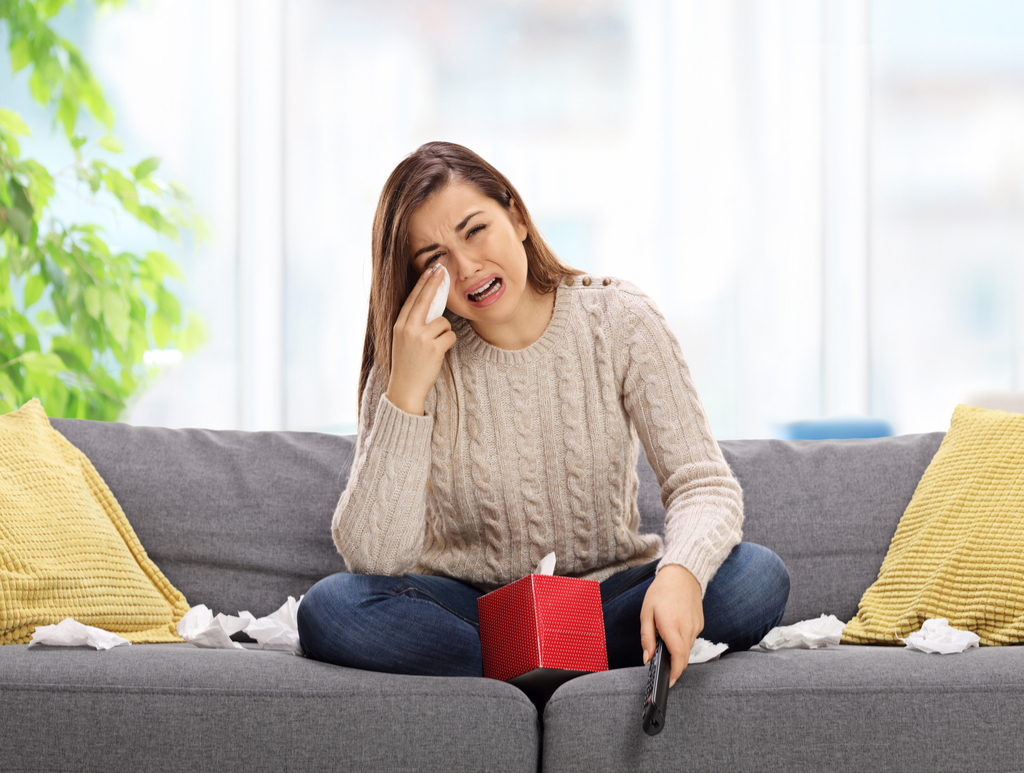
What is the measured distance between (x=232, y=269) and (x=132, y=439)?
1071 millimetres

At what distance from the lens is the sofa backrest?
4.95 feet

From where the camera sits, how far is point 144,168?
7.75ft

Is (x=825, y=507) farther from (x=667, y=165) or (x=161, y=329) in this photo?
(x=161, y=329)

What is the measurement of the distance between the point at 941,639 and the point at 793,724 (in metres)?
0.31

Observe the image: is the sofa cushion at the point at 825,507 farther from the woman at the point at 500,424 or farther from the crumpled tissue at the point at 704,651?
the crumpled tissue at the point at 704,651

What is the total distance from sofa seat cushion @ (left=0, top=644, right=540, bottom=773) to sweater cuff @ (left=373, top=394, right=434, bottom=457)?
35 cm

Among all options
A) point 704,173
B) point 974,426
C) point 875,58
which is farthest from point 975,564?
point 875,58

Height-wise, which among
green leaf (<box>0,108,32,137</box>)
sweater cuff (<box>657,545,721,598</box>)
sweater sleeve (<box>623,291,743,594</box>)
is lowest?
sweater cuff (<box>657,545,721,598</box>)

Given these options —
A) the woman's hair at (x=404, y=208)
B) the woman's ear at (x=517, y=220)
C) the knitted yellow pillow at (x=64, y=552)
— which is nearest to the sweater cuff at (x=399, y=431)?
the woman's hair at (x=404, y=208)

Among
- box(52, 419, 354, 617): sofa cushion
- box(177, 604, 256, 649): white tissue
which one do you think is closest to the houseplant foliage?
box(52, 419, 354, 617): sofa cushion

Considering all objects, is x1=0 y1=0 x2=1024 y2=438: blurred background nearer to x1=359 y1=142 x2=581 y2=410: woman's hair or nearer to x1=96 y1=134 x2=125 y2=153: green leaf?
x1=96 y1=134 x2=125 y2=153: green leaf

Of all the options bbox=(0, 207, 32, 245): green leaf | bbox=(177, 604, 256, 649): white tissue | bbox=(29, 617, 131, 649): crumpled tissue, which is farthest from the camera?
bbox=(0, 207, 32, 245): green leaf

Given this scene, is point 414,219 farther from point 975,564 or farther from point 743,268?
point 743,268

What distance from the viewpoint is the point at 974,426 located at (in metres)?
1.49
